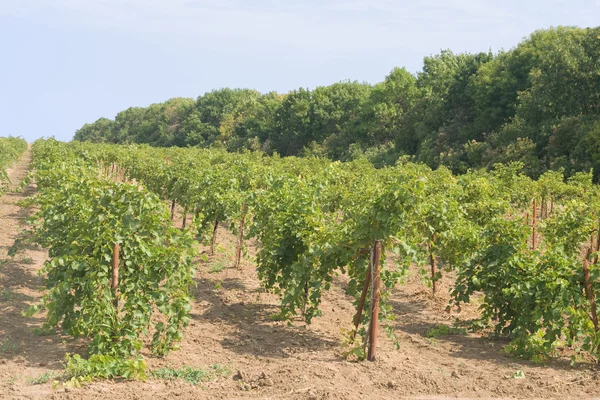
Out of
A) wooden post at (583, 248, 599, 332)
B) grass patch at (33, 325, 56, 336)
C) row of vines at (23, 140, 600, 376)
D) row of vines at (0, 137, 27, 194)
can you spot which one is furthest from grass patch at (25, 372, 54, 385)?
row of vines at (0, 137, 27, 194)

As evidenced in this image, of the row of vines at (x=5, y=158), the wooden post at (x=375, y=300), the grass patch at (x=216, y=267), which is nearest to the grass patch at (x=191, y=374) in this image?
the wooden post at (x=375, y=300)

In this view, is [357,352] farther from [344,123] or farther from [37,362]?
[344,123]

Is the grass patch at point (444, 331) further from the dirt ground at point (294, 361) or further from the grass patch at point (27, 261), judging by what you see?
the grass patch at point (27, 261)

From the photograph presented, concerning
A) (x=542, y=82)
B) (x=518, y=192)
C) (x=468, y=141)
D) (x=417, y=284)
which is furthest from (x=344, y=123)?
(x=417, y=284)

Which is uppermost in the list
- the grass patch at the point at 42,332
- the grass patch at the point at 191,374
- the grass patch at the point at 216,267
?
the grass patch at the point at 216,267

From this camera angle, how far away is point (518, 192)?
1952cm

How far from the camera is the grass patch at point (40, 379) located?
23.4ft

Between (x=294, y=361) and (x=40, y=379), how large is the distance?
10.0 feet

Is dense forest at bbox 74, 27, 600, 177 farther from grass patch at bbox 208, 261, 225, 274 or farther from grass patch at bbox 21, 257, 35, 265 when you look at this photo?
grass patch at bbox 21, 257, 35, 265

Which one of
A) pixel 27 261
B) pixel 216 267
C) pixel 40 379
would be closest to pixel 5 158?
pixel 27 261

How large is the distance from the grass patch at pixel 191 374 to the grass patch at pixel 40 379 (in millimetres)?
1134

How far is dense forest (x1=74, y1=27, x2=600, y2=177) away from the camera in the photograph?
36.3m

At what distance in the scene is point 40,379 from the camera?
7172 millimetres

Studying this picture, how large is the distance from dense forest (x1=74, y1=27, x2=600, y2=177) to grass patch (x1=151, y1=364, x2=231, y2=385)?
2325cm
